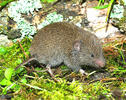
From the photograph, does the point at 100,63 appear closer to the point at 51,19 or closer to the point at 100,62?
the point at 100,62

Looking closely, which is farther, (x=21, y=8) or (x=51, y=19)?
(x=51, y=19)

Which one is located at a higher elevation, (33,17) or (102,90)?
(33,17)

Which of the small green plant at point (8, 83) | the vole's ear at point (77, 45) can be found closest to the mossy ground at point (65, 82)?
the small green plant at point (8, 83)

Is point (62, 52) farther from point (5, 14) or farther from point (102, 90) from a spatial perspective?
point (5, 14)

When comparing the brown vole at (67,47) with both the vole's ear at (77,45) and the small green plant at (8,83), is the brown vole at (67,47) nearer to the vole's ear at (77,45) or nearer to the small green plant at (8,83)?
the vole's ear at (77,45)

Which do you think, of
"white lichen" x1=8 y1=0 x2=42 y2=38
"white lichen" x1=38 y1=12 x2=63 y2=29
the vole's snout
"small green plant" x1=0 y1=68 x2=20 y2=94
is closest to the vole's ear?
the vole's snout

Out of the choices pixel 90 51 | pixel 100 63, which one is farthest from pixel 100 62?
pixel 90 51

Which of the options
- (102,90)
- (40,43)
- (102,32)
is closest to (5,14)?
(40,43)

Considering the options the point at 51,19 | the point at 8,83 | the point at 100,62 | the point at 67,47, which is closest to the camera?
the point at 8,83
